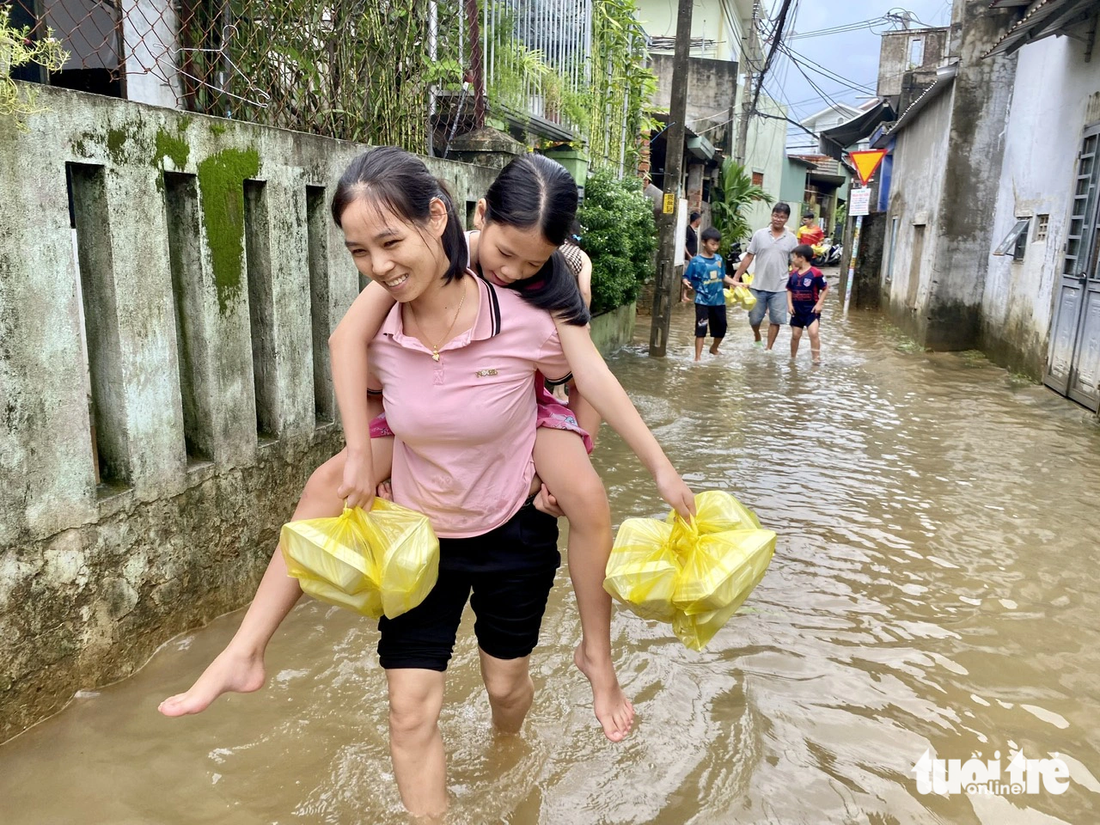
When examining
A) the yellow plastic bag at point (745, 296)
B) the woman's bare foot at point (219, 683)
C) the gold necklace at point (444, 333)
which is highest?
the gold necklace at point (444, 333)

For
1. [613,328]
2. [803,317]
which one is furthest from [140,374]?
[803,317]

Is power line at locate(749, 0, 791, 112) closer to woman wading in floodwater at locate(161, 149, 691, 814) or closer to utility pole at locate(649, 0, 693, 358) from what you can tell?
utility pole at locate(649, 0, 693, 358)

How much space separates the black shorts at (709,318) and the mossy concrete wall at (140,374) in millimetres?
6732

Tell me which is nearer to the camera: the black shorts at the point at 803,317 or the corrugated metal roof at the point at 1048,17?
the corrugated metal roof at the point at 1048,17

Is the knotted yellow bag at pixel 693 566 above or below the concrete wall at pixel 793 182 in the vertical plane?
below

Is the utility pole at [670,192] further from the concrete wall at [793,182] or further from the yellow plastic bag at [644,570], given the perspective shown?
Answer: the concrete wall at [793,182]

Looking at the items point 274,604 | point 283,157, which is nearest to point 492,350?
point 274,604

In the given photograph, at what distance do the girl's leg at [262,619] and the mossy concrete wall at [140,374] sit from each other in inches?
33.4

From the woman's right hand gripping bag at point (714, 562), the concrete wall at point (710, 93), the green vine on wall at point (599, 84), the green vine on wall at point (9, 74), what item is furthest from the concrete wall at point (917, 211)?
the green vine on wall at point (9, 74)

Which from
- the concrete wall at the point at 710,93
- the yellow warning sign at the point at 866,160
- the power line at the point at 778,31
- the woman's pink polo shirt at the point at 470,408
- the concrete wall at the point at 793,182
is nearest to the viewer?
the woman's pink polo shirt at the point at 470,408

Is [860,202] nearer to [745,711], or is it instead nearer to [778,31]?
[778,31]

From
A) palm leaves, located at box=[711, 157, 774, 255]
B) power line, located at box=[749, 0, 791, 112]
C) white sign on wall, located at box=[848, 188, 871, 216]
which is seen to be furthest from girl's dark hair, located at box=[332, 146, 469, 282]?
palm leaves, located at box=[711, 157, 774, 255]

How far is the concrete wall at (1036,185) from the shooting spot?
866 cm

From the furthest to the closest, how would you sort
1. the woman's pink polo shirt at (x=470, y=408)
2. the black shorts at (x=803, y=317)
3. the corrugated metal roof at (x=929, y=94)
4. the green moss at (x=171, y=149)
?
the corrugated metal roof at (x=929, y=94) < the black shorts at (x=803, y=317) < the green moss at (x=171, y=149) < the woman's pink polo shirt at (x=470, y=408)
